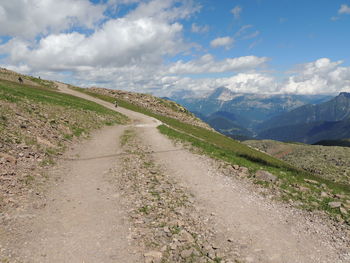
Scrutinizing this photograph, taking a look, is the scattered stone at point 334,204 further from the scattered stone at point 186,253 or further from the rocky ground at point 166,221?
the scattered stone at point 186,253

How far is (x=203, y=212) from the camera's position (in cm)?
1299

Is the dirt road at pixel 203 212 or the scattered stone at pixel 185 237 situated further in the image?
the scattered stone at pixel 185 237

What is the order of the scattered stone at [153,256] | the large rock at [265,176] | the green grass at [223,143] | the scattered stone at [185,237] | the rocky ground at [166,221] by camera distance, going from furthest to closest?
the green grass at [223,143] → the large rock at [265,176] → the scattered stone at [185,237] → the rocky ground at [166,221] → the scattered stone at [153,256]

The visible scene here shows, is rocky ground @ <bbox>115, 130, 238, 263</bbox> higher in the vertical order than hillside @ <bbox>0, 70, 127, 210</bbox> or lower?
lower

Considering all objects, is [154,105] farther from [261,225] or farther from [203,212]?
[261,225]

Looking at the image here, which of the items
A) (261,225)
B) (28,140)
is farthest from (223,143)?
(261,225)

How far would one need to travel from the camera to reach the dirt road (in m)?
9.29

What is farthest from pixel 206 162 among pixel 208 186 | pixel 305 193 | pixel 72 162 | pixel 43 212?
pixel 43 212

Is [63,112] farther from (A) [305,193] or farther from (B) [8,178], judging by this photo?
(A) [305,193]

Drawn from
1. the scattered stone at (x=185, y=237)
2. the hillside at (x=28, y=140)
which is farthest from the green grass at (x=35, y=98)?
the scattered stone at (x=185, y=237)

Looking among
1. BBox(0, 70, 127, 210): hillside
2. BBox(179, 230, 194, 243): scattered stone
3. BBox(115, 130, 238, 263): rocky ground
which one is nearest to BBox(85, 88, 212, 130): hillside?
BBox(0, 70, 127, 210): hillside

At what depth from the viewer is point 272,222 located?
1237 centimetres

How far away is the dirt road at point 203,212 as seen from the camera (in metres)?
9.29

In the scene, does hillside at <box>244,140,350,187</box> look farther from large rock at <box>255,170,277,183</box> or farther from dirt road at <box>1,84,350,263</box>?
dirt road at <box>1,84,350,263</box>
